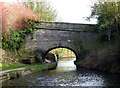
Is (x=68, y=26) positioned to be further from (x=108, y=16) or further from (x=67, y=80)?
(x=67, y=80)

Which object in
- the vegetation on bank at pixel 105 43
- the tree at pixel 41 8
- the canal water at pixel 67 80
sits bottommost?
the canal water at pixel 67 80

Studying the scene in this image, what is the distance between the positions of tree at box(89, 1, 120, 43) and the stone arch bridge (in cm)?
165

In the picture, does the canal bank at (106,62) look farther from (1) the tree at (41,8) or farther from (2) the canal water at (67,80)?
(1) the tree at (41,8)

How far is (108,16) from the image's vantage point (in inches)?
544

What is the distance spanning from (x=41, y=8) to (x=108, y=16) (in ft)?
38.0

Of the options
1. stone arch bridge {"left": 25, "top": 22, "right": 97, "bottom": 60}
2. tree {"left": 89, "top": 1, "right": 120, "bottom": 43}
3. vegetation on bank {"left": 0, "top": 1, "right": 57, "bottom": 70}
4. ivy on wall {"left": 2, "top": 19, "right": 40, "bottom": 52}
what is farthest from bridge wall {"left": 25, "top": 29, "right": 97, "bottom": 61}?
tree {"left": 89, "top": 1, "right": 120, "bottom": 43}

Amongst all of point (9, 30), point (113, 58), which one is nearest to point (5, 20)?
point (9, 30)

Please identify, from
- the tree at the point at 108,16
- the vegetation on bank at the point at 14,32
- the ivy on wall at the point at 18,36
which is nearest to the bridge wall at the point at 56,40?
the ivy on wall at the point at 18,36

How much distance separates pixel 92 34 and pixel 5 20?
9236mm

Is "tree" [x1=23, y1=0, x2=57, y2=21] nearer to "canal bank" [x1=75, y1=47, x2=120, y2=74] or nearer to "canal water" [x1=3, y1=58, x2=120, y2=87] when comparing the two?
"canal bank" [x1=75, y1=47, x2=120, y2=74]

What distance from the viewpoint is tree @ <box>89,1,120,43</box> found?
13.0m

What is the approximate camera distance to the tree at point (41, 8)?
862 inches

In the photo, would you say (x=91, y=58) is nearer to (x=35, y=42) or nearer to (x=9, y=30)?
(x=35, y=42)

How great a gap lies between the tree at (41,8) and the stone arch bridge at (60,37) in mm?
7520
